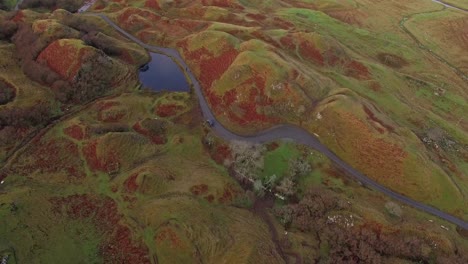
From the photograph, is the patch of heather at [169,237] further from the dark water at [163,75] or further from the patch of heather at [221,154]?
the dark water at [163,75]

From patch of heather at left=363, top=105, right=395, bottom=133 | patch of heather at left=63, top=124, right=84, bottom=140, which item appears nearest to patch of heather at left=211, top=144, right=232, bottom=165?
patch of heather at left=63, top=124, right=84, bottom=140

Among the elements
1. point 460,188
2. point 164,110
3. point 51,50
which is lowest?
point 460,188

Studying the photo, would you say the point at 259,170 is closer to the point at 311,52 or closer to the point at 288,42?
the point at 311,52

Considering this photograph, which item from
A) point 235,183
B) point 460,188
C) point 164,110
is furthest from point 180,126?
point 460,188

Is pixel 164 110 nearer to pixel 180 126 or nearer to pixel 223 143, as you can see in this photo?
pixel 180 126

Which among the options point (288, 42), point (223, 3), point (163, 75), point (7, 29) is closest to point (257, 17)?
point (223, 3)

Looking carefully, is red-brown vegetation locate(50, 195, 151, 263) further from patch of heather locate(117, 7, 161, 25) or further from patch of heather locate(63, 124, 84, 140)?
patch of heather locate(117, 7, 161, 25)
